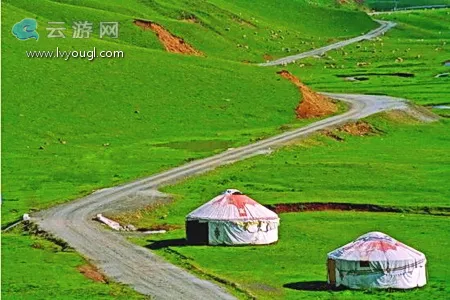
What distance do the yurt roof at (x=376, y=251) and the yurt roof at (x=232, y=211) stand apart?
956cm

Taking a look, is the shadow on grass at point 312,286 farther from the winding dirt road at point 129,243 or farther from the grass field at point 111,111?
the grass field at point 111,111

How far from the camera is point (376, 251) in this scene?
50.1 m

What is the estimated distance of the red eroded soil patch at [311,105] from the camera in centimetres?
11519

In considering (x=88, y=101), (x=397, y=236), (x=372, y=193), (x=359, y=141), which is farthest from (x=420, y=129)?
(x=397, y=236)

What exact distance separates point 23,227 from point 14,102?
135 ft

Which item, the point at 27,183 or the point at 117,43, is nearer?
the point at 27,183

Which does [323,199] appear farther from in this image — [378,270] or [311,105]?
[311,105]

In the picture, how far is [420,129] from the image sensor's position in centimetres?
11369

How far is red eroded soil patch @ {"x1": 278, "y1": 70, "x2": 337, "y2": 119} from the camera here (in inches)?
4535

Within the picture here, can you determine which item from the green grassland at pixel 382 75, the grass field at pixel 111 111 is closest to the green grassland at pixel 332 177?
the grass field at pixel 111 111

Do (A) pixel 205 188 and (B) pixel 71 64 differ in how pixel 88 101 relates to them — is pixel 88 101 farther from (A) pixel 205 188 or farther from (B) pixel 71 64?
(A) pixel 205 188

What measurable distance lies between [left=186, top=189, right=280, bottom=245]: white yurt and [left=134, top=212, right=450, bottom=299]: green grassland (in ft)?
2.13

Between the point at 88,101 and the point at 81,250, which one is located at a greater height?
the point at 88,101

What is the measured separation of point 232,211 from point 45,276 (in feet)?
40.2
